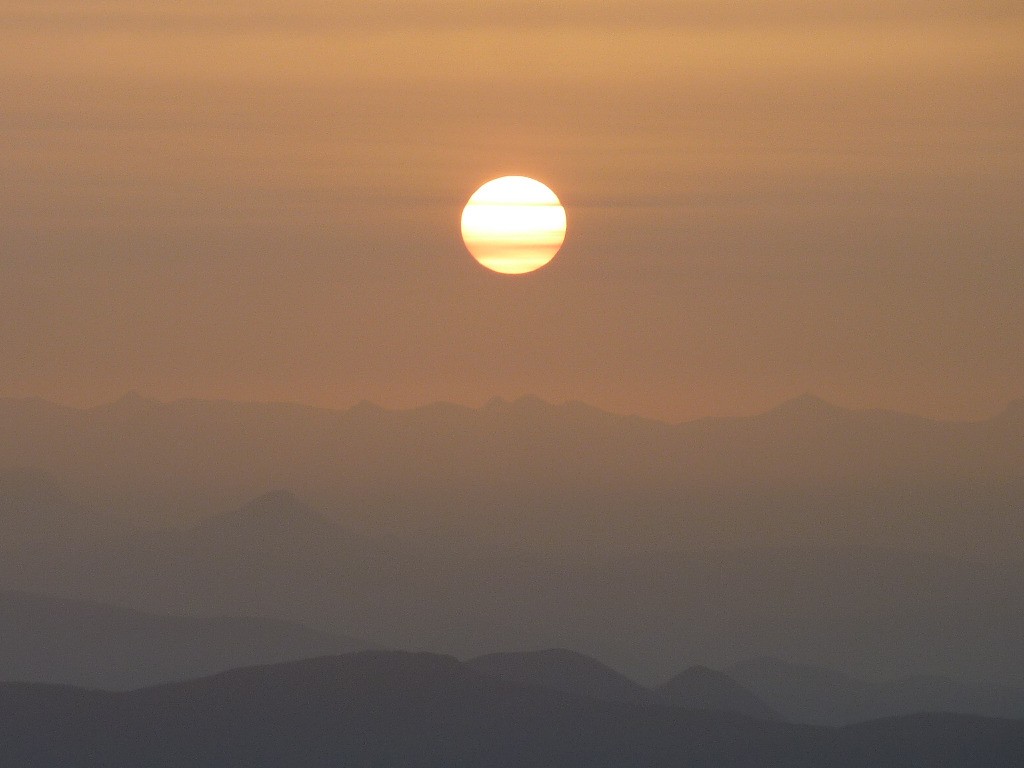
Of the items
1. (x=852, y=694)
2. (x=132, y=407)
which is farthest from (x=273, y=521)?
(x=852, y=694)

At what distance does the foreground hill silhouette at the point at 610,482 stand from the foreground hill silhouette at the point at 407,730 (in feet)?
161

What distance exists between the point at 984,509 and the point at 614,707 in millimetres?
78223

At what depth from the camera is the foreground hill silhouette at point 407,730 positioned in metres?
80.5

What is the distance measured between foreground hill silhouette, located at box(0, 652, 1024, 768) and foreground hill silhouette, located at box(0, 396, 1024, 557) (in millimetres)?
49115

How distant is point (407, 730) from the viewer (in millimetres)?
81875

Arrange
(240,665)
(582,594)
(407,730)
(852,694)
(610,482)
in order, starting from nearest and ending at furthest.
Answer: (407,730)
(240,665)
(852,694)
(582,594)
(610,482)

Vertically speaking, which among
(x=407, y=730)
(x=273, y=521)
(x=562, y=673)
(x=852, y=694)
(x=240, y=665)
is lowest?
(x=407, y=730)

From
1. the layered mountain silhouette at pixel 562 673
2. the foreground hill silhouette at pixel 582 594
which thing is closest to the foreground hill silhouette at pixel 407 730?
the layered mountain silhouette at pixel 562 673

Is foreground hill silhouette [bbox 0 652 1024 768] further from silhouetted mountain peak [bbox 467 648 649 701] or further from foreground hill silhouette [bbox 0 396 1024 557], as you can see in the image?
foreground hill silhouette [bbox 0 396 1024 557]

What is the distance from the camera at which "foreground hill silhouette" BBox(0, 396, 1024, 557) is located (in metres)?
156

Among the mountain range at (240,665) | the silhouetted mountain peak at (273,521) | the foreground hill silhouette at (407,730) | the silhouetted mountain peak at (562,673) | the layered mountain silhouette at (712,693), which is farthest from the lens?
the silhouetted mountain peak at (273,521)

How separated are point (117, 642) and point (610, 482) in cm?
Answer: 8120

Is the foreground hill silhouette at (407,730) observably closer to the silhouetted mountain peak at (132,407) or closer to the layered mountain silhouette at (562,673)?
the layered mountain silhouette at (562,673)

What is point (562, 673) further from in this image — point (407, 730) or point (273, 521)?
point (273, 521)
